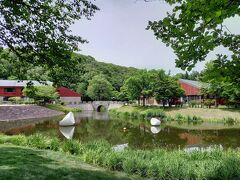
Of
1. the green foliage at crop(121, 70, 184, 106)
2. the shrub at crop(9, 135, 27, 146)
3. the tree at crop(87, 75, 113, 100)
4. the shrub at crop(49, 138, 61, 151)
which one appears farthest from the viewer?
the tree at crop(87, 75, 113, 100)

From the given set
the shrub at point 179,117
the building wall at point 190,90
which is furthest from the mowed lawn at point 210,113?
the building wall at point 190,90

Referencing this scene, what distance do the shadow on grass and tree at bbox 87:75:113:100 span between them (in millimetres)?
71116

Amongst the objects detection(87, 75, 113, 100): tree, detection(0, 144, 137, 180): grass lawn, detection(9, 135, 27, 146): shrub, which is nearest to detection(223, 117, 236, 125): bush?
detection(9, 135, 27, 146): shrub

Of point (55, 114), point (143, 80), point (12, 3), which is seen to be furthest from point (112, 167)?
point (143, 80)

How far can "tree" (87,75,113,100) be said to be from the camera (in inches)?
3241

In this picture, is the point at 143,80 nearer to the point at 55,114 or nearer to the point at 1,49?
the point at 55,114

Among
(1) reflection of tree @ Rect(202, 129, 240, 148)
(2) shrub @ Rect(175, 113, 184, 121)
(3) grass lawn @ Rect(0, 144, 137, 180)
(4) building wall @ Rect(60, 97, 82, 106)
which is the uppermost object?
(4) building wall @ Rect(60, 97, 82, 106)

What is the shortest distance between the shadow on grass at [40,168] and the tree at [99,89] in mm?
71116

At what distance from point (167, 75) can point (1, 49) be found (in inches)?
2015

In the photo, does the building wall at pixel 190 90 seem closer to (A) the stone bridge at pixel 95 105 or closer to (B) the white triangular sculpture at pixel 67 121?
(A) the stone bridge at pixel 95 105

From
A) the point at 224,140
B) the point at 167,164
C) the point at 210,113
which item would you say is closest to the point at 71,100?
the point at 210,113

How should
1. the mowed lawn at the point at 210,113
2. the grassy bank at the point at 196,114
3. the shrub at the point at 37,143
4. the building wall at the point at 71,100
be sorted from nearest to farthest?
1. the shrub at the point at 37,143
2. the grassy bank at the point at 196,114
3. the mowed lawn at the point at 210,113
4. the building wall at the point at 71,100

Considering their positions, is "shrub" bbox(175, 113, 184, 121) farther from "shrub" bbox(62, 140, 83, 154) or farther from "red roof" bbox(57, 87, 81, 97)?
"red roof" bbox(57, 87, 81, 97)

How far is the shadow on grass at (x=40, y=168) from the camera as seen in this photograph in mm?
8172
